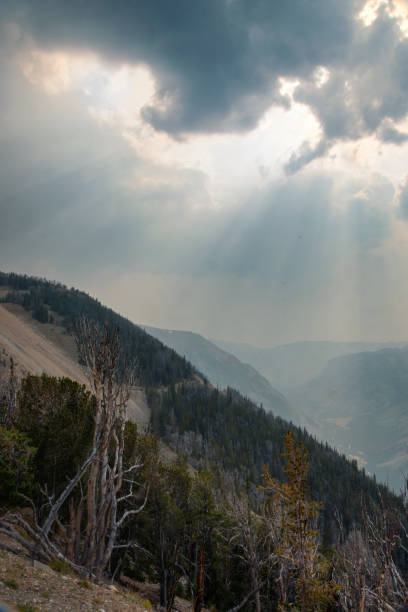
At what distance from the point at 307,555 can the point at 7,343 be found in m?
149

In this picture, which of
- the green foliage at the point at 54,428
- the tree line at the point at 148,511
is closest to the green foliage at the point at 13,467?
the tree line at the point at 148,511

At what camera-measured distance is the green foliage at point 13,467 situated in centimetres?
2222

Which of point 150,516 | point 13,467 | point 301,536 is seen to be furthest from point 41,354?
point 301,536

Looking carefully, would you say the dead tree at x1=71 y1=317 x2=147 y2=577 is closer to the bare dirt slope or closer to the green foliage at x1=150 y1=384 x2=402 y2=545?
the green foliage at x1=150 y1=384 x2=402 y2=545

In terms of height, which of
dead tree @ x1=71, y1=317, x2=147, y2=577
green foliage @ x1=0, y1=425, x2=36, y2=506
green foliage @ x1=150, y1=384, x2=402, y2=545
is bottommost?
green foliage @ x1=150, y1=384, x2=402, y2=545

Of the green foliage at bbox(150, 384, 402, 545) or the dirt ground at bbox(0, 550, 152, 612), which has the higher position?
the dirt ground at bbox(0, 550, 152, 612)

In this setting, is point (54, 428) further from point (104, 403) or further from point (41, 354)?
point (41, 354)

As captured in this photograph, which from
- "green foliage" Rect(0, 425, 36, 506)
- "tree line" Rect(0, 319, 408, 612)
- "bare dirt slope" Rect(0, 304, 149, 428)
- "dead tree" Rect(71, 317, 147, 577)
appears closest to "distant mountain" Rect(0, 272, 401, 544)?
"bare dirt slope" Rect(0, 304, 149, 428)

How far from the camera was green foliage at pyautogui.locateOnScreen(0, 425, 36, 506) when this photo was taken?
72.9 feet

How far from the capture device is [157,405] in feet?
545

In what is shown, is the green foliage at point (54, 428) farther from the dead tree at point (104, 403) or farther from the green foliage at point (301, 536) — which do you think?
the green foliage at point (301, 536)

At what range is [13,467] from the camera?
76.8 feet

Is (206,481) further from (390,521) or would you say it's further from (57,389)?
(390,521)

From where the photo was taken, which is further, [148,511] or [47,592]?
[148,511]
